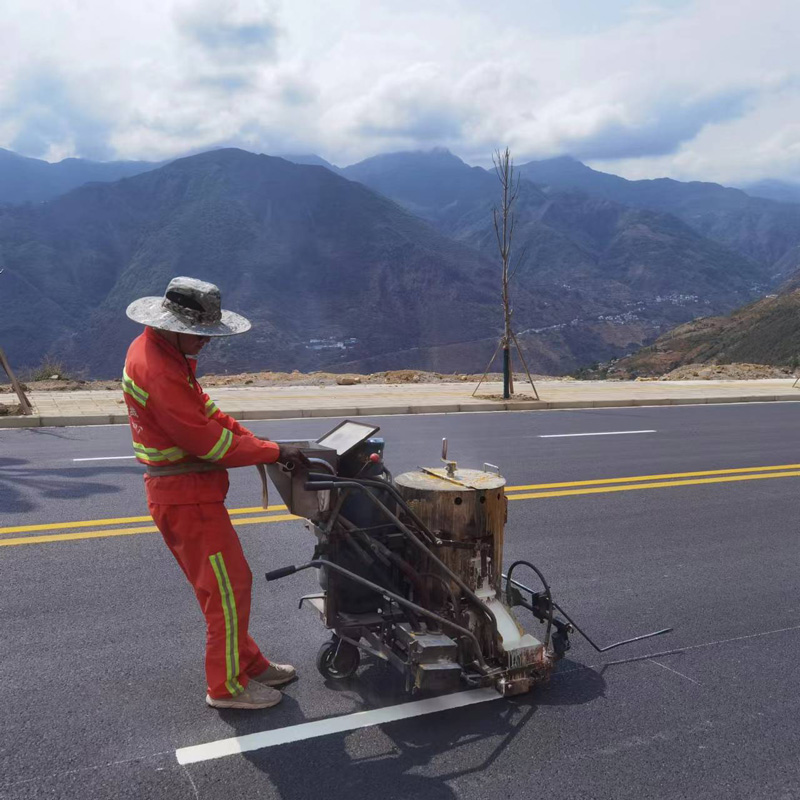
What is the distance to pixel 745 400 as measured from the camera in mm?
18000

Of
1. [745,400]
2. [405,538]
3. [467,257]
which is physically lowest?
[745,400]

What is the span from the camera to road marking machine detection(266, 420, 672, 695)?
3471 millimetres

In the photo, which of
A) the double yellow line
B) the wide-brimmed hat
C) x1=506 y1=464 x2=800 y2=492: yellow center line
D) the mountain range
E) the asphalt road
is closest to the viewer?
the asphalt road

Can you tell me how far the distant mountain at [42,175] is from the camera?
149m

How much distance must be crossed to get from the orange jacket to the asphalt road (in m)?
1.02

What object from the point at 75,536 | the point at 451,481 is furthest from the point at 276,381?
the point at 451,481

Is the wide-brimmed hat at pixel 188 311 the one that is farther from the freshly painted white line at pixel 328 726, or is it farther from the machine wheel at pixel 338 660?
the freshly painted white line at pixel 328 726

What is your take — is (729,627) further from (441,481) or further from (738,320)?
(738,320)

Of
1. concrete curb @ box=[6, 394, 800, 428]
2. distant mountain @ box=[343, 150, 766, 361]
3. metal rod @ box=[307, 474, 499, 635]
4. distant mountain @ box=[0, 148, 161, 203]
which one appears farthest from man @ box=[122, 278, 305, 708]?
distant mountain @ box=[0, 148, 161, 203]

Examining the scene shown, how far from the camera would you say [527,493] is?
7.84m

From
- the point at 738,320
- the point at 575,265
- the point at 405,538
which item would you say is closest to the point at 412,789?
the point at 405,538

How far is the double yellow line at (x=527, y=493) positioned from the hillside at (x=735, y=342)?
4232 cm

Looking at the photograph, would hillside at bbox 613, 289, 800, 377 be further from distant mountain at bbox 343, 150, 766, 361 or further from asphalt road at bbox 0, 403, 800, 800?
asphalt road at bbox 0, 403, 800, 800

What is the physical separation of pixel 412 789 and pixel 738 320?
73.6 metres
